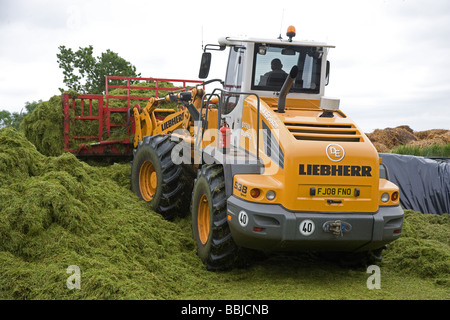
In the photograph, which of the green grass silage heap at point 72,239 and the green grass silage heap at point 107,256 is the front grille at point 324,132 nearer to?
the green grass silage heap at point 107,256

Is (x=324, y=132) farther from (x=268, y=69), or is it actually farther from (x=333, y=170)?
(x=268, y=69)

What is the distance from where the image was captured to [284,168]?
6008 mm

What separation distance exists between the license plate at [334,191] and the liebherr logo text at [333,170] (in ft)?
0.53

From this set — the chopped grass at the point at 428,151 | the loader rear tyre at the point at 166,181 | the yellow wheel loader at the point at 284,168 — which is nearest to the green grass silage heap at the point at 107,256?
the yellow wheel loader at the point at 284,168

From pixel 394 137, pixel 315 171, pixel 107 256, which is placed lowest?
pixel 107 256

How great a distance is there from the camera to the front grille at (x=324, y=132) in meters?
6.30

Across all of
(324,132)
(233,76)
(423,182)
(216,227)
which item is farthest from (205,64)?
(423,182)

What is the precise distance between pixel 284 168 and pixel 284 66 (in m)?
1.98

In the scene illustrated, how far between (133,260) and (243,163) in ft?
5.66

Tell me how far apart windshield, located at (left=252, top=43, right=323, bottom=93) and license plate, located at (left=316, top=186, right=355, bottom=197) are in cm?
185

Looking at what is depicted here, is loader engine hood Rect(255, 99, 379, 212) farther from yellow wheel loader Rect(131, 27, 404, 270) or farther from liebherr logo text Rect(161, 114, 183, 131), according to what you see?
liebherr logo text Rect(161, 114, 183, 131)

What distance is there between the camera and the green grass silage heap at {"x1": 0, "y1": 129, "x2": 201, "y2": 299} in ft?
17.1

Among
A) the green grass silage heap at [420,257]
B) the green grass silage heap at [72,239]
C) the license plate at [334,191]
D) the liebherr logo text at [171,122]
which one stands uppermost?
the liebherr logo text at [171,122]

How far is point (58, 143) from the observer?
10859 millimetres
